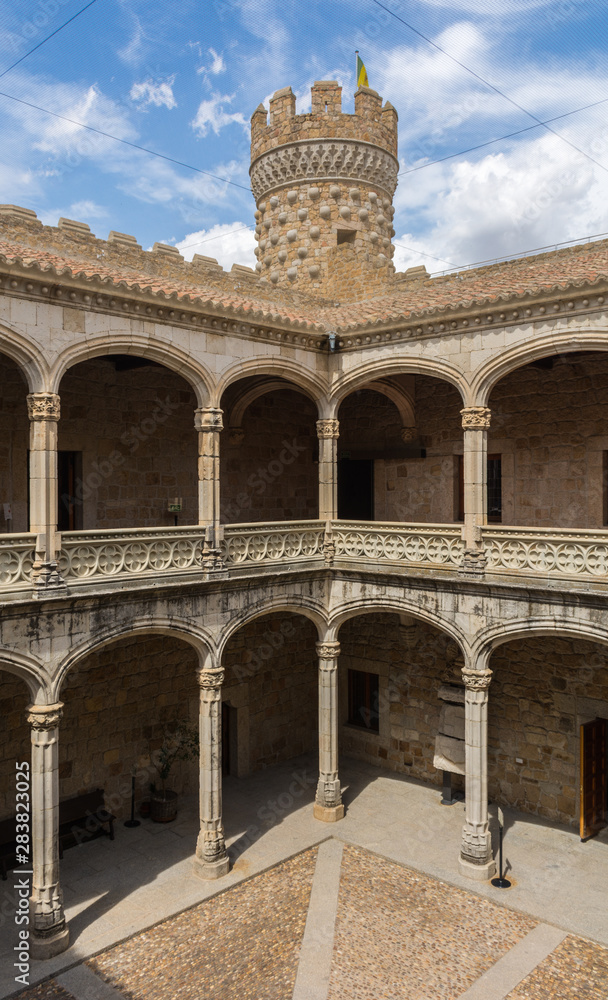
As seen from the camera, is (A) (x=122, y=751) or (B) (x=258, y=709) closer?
(A) (x=122, y=751)

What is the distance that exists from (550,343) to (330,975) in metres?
8.52

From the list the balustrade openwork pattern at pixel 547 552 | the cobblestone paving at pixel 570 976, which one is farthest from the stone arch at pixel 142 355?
the cobblestone paving at pixel 570 976

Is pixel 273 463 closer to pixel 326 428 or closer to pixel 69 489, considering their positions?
pixel 326 428

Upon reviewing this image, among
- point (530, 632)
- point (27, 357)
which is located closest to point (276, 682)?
point (530, 632)

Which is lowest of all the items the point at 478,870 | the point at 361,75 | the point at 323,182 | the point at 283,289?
the point at 478,870

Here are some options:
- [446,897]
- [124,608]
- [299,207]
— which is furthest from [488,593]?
[299,207]

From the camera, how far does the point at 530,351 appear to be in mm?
10352

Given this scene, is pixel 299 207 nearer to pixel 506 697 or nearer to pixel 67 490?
pixel 67 490

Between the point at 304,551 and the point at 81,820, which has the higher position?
the point at 304,551

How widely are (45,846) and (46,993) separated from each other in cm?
153

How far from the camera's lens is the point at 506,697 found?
1297 centimetres

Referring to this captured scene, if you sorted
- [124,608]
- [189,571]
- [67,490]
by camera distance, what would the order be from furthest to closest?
[67,490] < [189,571] < [124,608]

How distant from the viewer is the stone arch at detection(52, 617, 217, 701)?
9.16 meters

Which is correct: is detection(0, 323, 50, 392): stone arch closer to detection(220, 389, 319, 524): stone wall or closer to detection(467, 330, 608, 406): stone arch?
detection(220, 389, 319, 524): stone wall
